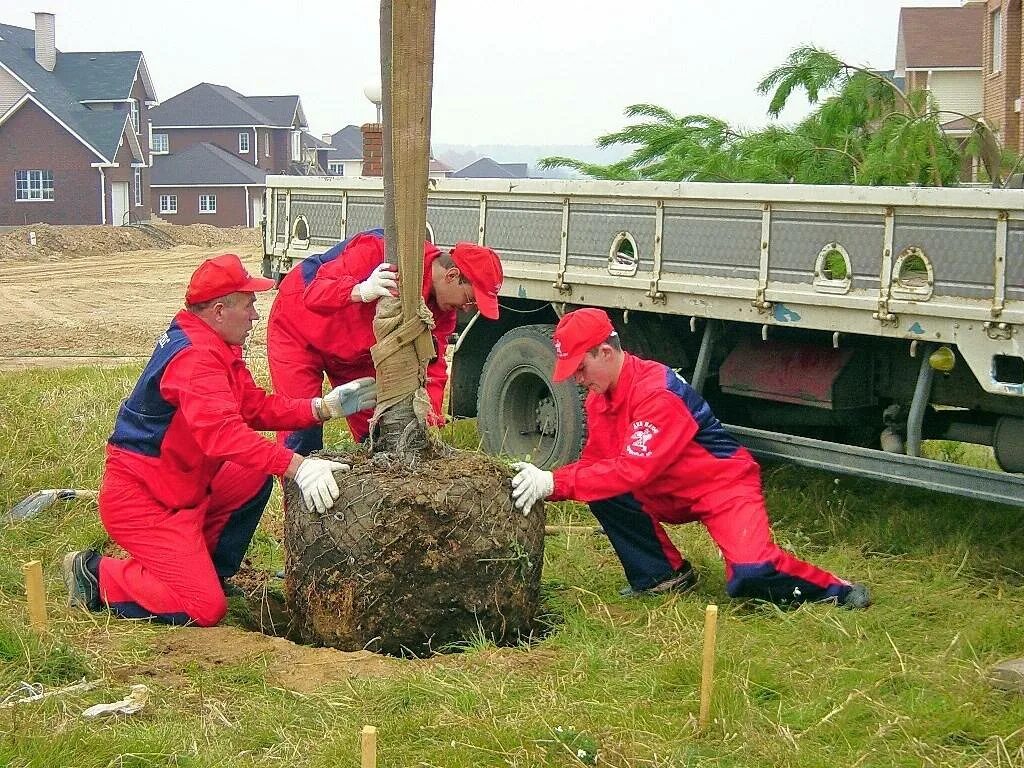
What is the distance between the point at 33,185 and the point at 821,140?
48.2 m

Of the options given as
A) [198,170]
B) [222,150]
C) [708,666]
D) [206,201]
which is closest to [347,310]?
[708,666]

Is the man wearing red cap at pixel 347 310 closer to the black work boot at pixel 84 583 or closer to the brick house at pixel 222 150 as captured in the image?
the black work boot at pixel 84 583

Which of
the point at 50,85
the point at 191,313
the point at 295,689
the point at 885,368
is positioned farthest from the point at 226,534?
the point at 50,85

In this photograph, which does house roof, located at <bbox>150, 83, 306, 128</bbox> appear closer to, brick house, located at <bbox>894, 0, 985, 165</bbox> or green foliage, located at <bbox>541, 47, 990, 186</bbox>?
brick house, located at <bbox>894, 0, 985, 165</bbox>

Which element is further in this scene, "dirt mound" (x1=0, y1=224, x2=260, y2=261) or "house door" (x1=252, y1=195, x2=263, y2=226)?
"house door" (x1=252, y1=195, x2=263, y2=226)

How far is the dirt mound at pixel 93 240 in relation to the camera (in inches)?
1357

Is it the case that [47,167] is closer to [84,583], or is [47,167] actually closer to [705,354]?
[705,354]

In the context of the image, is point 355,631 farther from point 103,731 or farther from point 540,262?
point 540,262

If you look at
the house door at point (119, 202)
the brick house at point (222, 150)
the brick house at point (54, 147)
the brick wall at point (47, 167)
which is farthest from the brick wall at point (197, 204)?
the brick wall at point (47, 167)

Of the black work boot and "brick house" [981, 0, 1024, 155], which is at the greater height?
"brick house" [981, 0, 1024, 155]

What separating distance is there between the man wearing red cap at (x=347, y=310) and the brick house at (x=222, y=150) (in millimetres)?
54351

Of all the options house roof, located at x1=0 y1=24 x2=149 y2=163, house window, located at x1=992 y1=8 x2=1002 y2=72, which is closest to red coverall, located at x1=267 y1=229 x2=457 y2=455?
house window, located at x1=992 y1=8 x2=1002 y2=72

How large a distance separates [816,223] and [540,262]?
2009 mm

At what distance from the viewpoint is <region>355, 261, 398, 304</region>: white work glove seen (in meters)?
5.51
